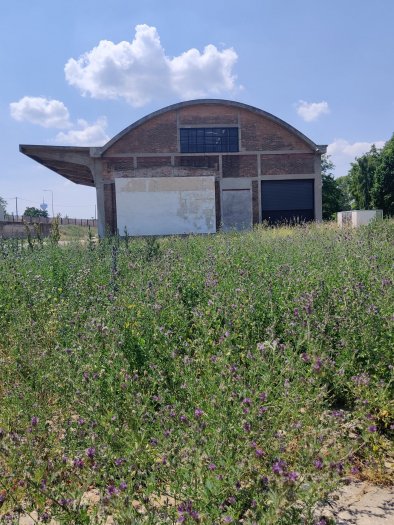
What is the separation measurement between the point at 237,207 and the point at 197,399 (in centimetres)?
2452

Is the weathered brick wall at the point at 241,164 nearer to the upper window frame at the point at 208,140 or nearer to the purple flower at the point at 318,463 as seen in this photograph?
the upper window frame at the point at 208,140

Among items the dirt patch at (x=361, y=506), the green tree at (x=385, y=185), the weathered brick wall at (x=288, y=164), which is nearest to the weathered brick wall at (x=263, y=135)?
the weathered brick wall at (x=288, y=164)

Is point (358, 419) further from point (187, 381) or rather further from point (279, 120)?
point (279, 120)

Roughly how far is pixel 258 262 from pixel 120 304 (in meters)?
2.89

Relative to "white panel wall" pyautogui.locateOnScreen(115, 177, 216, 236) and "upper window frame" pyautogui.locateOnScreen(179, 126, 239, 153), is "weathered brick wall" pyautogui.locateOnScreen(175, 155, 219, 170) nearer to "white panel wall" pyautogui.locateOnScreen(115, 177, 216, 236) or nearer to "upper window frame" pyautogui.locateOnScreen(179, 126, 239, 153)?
"upper window frame" pyautogui.locateOnScreen(179, 126, 239, 153)

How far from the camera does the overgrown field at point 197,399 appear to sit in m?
2.26

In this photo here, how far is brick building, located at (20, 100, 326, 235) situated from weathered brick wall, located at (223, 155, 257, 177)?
0.19 feet

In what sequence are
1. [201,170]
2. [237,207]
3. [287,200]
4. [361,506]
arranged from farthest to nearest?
[287,200]
[237,207]
[201,170]
[361,506]

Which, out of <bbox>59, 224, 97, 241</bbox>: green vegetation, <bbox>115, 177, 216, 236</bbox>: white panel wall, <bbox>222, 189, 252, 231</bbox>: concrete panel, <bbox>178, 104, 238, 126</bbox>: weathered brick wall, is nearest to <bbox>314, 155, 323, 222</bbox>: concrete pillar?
<bbox>222, 189, 252, 231</bbox>: concrete panel

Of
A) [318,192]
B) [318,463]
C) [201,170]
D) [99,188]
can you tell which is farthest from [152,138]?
[318,463]

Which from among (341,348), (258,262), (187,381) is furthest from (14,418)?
(258,262)

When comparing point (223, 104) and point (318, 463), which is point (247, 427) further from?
point (223, 104)

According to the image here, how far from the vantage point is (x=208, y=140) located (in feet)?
89.4

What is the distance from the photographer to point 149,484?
2.18 metres
